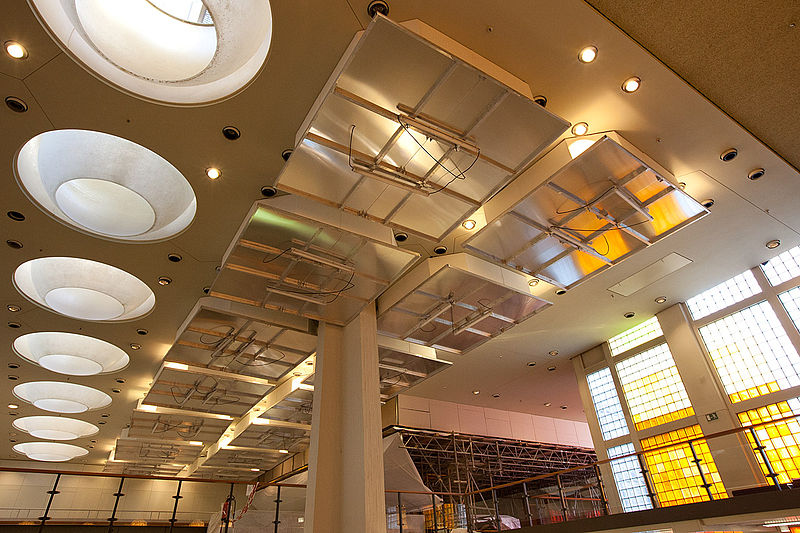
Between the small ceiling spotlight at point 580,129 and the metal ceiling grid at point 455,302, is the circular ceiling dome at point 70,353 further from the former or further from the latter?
the small ceiling spotlight at point 580,129

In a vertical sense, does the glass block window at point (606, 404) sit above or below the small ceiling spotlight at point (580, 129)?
below

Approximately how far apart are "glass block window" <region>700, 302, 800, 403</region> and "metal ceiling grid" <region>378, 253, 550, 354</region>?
3.72 meters

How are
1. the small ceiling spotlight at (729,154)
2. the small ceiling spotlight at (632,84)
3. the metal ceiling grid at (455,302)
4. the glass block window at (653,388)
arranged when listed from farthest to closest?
1. the glass block window at (653,388)
2. the metal ceiling grid at (455,302)
3. the small ceiling spotlight at (729,154)
4. the small ceiling spotlight at (632,84)

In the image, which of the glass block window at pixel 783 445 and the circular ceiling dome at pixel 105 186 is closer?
the circular ceiling dome at pixel 105 186

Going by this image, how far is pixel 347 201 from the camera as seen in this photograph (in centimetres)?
530

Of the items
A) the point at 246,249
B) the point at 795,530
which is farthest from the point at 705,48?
the point at 246,249

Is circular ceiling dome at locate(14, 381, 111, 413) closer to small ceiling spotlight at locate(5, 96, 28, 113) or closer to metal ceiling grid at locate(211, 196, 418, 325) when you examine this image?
metal ceiling grid at locate(211, 196, 418, 325)

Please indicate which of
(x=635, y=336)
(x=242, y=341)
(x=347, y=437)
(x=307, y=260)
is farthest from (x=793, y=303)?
(x=242, y=341)

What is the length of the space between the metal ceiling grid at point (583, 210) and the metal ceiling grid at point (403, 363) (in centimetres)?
318

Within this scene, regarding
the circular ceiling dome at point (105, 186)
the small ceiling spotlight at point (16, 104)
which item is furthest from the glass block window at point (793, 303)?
the small ceiling spotlight at point (16, 104)

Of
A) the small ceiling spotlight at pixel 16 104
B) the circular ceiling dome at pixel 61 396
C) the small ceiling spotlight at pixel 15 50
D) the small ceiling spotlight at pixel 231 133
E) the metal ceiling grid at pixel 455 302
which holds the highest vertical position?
the small ceiling spotlight at pixel 15 50

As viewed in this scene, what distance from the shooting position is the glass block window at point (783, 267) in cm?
806

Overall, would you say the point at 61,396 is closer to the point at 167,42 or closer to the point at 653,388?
the point at 167,42

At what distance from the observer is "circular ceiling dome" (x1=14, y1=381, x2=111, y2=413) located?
11.1 metres
